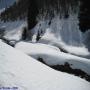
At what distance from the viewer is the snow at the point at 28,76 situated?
4.92 metres

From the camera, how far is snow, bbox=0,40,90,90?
492cm

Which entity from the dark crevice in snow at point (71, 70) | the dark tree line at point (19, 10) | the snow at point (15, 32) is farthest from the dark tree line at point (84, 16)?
the dark tree line at point (19, 10)

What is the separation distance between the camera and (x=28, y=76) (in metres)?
5.26

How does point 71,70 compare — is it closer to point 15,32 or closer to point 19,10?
point 15,32

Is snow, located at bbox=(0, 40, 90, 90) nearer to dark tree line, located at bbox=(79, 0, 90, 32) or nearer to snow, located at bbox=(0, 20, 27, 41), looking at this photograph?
dark tree line, located at bbox=(79, 0, 90, 32)

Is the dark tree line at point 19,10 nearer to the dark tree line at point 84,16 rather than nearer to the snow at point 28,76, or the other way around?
the dark tree line at point 84,16

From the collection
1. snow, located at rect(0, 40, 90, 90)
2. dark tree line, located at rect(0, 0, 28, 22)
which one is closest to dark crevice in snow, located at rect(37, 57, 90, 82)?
snow, located at rect(0, 40, 90, 90)

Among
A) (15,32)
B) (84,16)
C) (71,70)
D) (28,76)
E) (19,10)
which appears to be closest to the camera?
(28,76)

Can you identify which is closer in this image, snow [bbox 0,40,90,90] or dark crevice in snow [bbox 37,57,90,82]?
snow [bbox 0,40,90,90]

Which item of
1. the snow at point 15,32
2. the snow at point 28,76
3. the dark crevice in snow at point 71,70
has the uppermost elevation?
the snow at point 28,76

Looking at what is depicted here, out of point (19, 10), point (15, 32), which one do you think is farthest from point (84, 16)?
point (19, 10)

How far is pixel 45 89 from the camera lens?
4961mm

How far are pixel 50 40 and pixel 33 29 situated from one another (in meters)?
7.92

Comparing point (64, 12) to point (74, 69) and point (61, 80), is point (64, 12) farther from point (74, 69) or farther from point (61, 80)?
point (61, 80)
